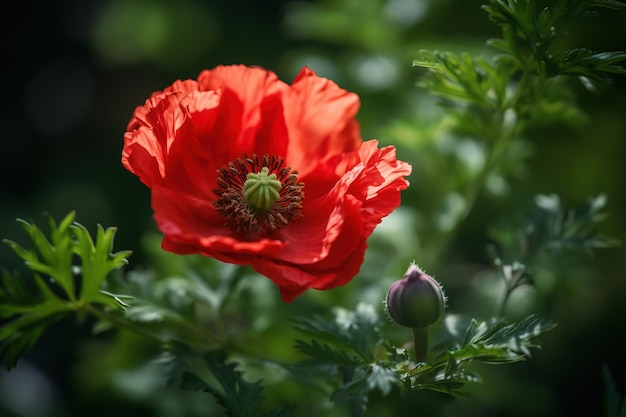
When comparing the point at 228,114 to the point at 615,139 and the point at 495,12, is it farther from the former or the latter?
the point at 615,139

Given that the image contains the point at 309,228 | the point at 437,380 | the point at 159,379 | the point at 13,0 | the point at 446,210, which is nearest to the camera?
the point at 437,380

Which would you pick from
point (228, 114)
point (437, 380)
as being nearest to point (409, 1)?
point (228, 114)

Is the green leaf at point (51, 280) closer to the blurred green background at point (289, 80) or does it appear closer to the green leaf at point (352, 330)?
the green leaf at point (352, 330)

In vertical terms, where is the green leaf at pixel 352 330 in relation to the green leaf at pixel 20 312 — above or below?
below

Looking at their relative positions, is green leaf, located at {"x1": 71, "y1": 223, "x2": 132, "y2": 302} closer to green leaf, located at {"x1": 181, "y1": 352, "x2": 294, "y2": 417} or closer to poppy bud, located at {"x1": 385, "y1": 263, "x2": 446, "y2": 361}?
green leaf, located at {"x1": 181, "y1": 352, "x2": 294, "y2": 417}

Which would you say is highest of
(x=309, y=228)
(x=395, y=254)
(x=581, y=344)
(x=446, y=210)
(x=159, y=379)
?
(x=309, y=228)

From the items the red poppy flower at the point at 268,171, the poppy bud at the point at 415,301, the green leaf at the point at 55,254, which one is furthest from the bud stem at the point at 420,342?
the green leaf at the point at 55,254
